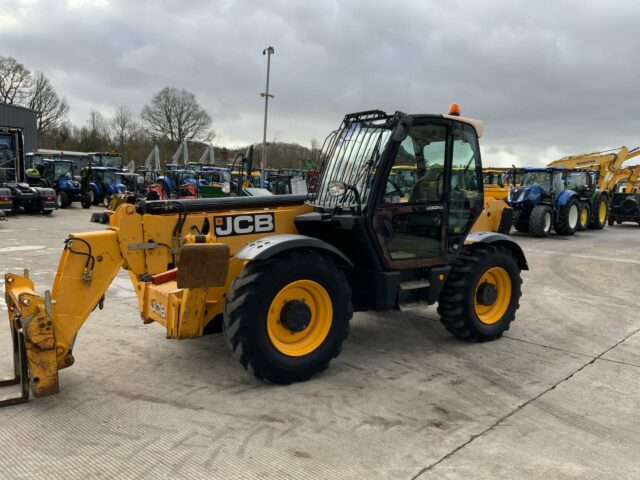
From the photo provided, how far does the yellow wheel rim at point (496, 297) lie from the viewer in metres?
5.32

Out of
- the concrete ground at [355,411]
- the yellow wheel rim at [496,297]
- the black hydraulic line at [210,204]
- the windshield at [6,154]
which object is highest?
the windshield at [6,154]

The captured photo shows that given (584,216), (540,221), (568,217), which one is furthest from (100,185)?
(584,216)

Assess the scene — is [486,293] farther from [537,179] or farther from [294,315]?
[537,179]

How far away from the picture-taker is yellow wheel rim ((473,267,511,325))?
17.5 ft

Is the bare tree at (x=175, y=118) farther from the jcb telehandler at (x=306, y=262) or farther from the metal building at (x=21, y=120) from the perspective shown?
the jcb telehandler at (x=306, y=262)

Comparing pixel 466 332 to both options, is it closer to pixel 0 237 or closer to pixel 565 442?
pixel 565 442

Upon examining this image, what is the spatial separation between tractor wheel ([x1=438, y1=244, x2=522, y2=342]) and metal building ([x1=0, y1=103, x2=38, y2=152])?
35.1 m

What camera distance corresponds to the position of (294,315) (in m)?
4.05

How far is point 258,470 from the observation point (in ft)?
9.54

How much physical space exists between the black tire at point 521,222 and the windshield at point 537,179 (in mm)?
1204

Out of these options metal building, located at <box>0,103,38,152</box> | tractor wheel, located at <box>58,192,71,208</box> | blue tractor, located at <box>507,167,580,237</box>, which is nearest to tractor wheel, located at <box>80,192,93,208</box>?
tractor wheel, located at <box>58,192,71,208</box>

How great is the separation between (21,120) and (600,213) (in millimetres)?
34540

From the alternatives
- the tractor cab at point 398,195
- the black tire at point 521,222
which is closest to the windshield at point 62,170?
the black tire at point 521,222

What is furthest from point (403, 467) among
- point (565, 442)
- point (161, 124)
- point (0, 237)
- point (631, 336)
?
point (161, 124)
